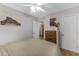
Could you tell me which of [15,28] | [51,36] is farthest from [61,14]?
[15,28]

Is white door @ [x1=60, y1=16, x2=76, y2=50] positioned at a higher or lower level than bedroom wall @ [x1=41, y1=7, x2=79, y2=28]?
lower

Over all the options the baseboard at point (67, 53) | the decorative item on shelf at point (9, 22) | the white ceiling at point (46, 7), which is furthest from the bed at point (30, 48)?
the white ceiling at point (46, 7)

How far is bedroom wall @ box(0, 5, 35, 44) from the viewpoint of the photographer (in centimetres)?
133

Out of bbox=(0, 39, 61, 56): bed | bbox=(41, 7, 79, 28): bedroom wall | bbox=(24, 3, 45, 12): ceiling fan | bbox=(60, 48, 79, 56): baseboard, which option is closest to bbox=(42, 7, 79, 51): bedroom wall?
bbox=(41, 7, 79, 28): bedroom wall

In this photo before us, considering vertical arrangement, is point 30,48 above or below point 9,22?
below

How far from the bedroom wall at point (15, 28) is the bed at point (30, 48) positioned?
62 mm

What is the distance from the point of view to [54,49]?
53.8 inches

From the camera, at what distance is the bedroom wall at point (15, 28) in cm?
133

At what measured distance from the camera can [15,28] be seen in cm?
137

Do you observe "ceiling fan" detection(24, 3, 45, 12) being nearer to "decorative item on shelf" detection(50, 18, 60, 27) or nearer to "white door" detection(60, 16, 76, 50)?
"decorative item on shelf" detection(50, 18, 60, 27)

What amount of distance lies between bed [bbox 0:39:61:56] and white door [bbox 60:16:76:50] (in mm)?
127

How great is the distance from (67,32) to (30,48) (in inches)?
18.7

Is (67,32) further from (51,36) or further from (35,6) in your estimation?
(35,6)

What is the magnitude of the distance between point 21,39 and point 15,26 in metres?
0.17
